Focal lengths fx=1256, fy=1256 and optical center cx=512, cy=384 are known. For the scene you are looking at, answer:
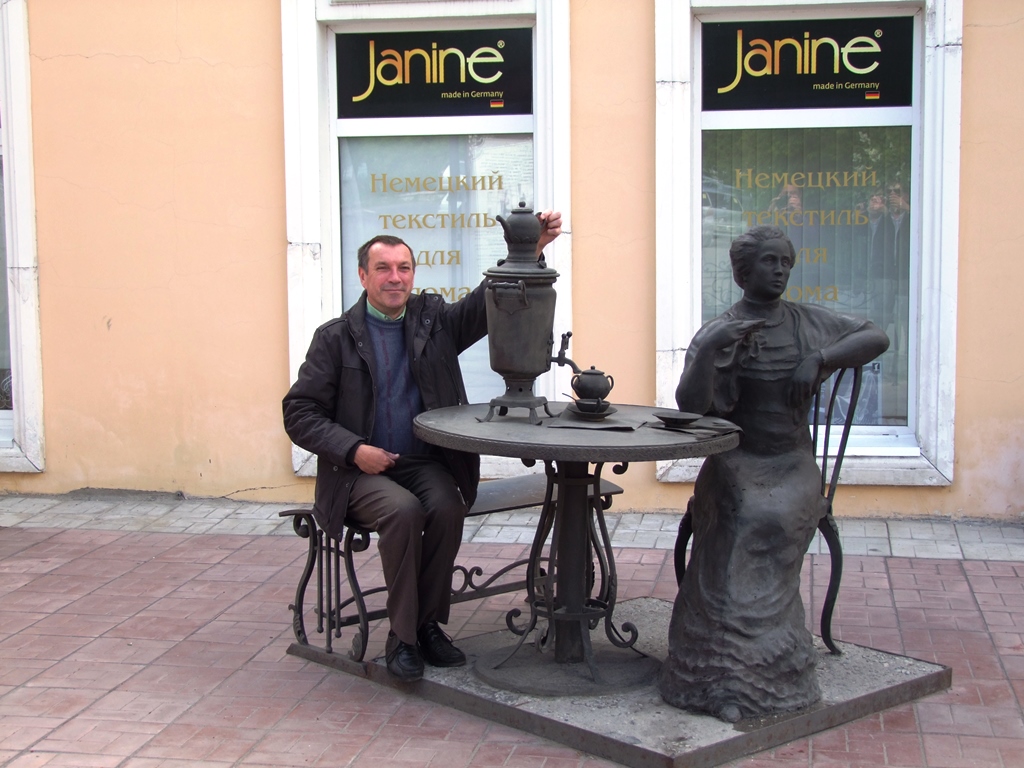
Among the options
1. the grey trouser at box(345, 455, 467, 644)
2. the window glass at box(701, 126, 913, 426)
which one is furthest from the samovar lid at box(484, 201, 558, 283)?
the window glass at box(701, 126, 913, 426)

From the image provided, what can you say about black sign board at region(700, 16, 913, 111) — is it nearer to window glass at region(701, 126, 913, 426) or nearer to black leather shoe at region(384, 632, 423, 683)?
window glass at region(701, 126, 913, 426)

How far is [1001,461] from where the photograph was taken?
22.4 feet

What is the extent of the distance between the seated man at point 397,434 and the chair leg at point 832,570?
1.27 metres

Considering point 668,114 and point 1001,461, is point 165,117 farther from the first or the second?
point 1001,461

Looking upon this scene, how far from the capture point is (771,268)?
412 centimetres

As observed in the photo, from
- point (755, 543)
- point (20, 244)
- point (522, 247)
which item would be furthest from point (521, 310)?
point (20, 244)

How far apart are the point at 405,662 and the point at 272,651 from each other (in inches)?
30.8

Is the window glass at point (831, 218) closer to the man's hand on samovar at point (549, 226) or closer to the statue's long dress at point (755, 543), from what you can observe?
the man's hand on samovar at point (549, 226)

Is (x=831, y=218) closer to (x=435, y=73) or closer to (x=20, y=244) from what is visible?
(x=435, y=73)

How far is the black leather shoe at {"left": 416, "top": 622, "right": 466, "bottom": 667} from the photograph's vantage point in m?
4.43

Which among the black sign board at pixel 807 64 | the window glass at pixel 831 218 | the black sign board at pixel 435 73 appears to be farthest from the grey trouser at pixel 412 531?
the black sign board at pixel 807 64

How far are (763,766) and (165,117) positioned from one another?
212 inches

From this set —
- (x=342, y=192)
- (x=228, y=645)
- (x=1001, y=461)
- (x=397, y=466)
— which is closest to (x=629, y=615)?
(x=397, y=466)

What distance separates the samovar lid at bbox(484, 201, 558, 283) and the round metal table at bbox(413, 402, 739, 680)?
0.50m
